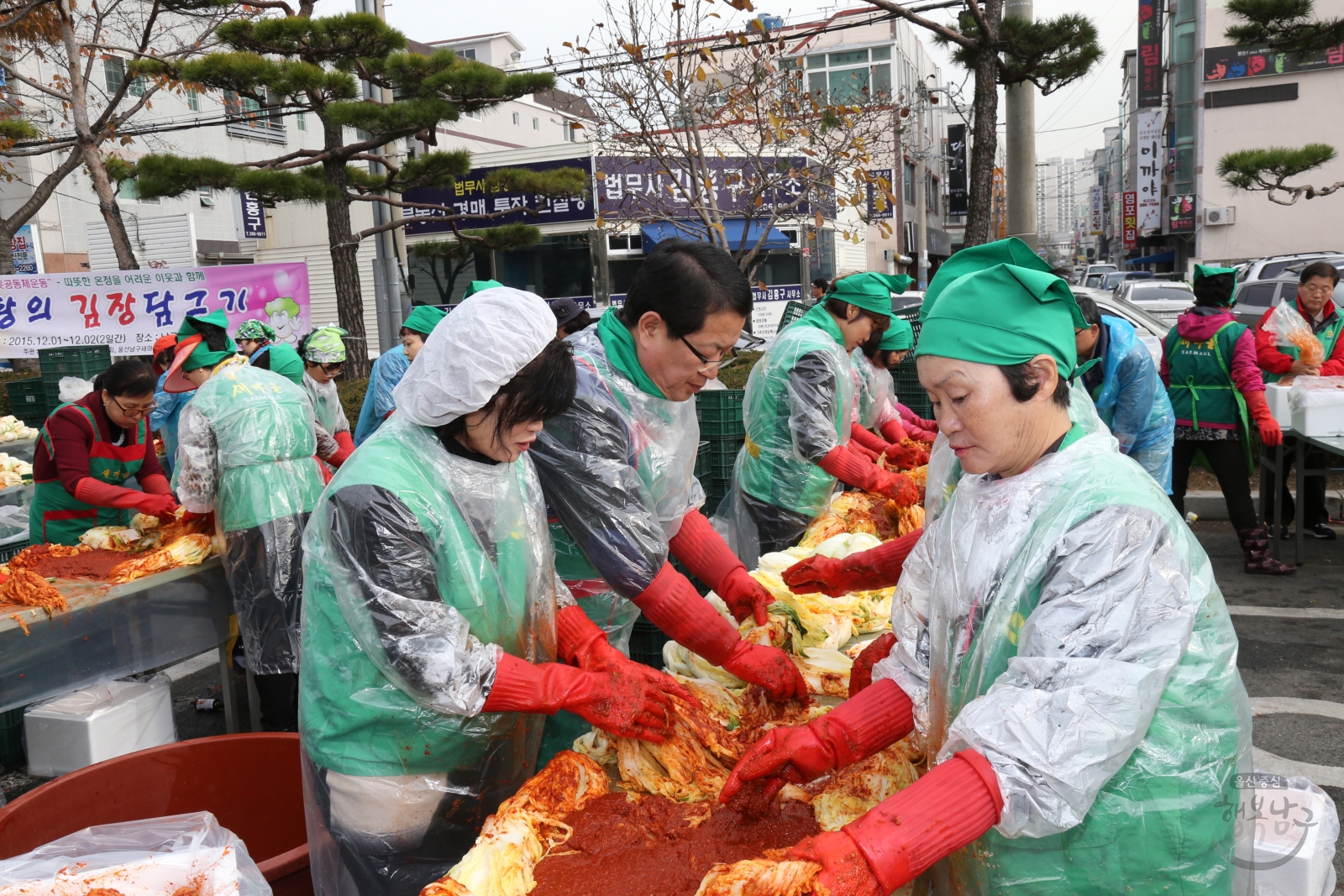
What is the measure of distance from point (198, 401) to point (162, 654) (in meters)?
1.07

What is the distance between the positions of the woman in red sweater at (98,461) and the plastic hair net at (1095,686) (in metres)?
3.97

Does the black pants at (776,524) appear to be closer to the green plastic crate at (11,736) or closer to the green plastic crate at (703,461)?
the green plastic crate at (703,461)

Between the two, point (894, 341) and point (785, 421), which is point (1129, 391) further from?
point (785, 421)

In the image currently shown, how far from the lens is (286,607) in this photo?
3.97 meters

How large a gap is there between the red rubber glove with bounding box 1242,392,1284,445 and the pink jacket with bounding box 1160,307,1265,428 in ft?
0.14

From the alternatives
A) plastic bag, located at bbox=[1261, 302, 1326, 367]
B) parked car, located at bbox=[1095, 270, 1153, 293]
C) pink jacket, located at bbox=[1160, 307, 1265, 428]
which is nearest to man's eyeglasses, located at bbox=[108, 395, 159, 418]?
pink jacket, located at bbox=[1160, 307, 1265, 428]

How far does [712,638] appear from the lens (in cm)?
232

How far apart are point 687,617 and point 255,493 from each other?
2454mm

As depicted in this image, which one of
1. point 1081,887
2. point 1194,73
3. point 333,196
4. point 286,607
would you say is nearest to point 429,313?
point 286,607

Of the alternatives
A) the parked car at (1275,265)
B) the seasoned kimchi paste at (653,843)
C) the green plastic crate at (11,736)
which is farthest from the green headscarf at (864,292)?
the parked car at (1275,265)

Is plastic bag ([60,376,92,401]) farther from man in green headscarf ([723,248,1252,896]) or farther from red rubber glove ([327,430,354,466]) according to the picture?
man in green headscarf ([723,248,1252,896])

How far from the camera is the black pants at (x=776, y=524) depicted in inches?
173

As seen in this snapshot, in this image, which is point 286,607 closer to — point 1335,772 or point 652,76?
point 1335,772

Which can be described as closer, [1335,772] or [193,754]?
[193,754]
